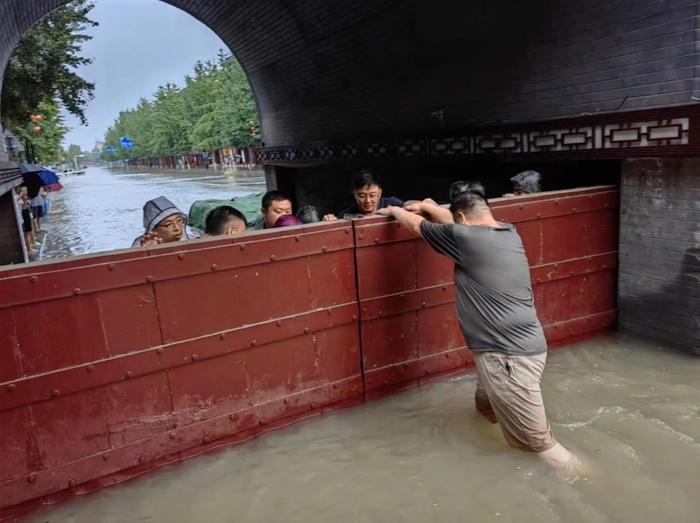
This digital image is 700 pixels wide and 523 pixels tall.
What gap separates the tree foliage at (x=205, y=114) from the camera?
3672cm

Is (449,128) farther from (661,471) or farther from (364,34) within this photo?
(661,471)

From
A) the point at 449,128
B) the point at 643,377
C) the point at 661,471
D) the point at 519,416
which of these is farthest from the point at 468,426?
the point at 449,128

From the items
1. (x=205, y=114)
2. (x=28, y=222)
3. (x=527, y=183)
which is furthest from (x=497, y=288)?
(x=205, y=114)

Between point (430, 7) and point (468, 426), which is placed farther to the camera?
point (430, 7)

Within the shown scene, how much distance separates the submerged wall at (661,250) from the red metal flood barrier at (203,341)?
0.86 meters

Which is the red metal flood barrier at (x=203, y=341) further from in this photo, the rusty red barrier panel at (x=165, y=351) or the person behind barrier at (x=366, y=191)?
the person behind barrier at (x=366, y=191)

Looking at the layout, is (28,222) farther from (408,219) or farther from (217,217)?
(408,219)

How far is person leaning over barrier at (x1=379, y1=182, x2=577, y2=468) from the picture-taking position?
10.3ft

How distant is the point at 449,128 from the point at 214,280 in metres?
4.57

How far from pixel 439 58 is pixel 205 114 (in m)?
45.0

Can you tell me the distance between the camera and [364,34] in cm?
887

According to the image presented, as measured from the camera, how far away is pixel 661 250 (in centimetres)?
462

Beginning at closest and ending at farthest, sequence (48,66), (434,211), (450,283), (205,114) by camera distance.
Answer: (434,211) → (450,283) → (48,66) → (205,114)

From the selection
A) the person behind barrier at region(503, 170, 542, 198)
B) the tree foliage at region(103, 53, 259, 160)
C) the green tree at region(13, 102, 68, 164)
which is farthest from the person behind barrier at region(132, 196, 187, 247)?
the tree foliage at region(103, 53, 259, 160)
